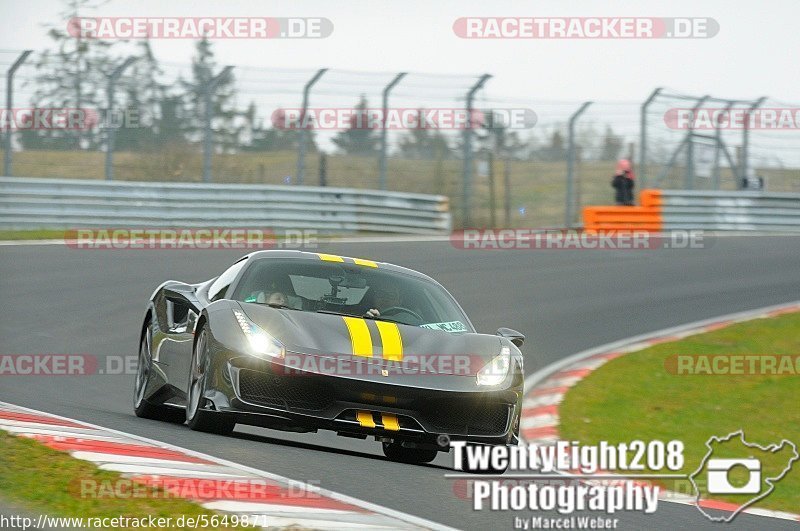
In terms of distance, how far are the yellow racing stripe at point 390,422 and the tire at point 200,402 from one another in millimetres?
782

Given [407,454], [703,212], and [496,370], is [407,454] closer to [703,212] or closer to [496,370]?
[496,370]

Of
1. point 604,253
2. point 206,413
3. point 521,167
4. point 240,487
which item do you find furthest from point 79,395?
point 521,167

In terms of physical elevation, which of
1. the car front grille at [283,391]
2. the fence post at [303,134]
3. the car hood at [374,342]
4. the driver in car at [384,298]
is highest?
the fence post at [303,134]

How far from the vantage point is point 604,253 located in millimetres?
20609

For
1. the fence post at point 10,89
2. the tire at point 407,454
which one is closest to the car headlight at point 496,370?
the tire at point 407,454

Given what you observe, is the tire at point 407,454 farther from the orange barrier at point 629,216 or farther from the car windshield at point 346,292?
the orange barrier at point 629,216

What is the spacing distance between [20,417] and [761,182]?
69.9 ft

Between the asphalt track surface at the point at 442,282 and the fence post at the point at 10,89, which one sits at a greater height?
the fence post at the point at 10,89

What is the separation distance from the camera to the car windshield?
748cm

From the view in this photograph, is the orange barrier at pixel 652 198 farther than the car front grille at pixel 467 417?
Yes

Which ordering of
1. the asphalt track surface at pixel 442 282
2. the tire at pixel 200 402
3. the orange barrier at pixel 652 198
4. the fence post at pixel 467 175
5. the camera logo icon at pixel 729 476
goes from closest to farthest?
the asphalt track surface at pixel 442 282
the tire at pixel 200 402
the camera logo icon at pixel 729 476
the fence post at pixel 467 175
the orange barrier at pixel 652 198

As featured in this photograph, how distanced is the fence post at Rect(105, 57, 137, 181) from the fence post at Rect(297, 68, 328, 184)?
2.85 metres

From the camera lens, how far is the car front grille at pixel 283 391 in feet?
21.5

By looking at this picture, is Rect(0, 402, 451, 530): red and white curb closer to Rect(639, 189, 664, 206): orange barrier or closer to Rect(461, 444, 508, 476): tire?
Rect(461, 444, 508, 476): tire
